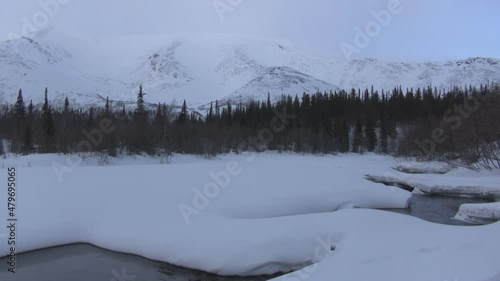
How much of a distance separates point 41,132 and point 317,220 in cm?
4624

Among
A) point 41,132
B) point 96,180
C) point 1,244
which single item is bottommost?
point 1,244

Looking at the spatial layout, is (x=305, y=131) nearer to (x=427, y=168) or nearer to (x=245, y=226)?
(x=427, y=168)

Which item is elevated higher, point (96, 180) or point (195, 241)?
point (96, 180)

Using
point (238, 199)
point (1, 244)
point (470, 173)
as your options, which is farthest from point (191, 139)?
point (1, 244)

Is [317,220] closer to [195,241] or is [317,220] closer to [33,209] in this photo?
[195,241]

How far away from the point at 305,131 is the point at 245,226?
2390 inches

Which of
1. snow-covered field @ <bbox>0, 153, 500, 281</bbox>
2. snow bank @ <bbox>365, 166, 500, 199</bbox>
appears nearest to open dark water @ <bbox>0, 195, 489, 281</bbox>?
snow-covered field @ <bbox>0, 153, 500, 281</bbox>

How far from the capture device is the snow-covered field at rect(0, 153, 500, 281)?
31.0 feet

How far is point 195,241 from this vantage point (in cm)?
1291

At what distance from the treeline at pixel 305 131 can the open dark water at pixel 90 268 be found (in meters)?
30.8

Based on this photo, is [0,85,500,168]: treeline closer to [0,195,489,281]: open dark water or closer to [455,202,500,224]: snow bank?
[455,202,500,224]: snow bank

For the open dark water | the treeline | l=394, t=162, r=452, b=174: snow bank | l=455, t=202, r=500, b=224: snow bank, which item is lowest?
the open dark water

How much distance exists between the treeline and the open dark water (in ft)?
101

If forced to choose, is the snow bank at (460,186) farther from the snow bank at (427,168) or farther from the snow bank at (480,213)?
the snow bank at (427,168)
